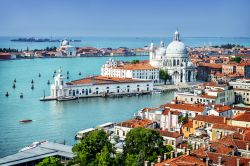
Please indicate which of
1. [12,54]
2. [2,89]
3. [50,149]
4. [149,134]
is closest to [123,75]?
[2,89]

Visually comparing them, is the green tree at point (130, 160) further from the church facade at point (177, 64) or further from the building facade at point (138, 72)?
the church facade at point (177, 64)

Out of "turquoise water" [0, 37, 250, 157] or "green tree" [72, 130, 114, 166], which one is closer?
"green tree" [72, 130, 114, 166]

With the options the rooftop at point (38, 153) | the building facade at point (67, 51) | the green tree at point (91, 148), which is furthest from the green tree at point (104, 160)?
the building facade at point (67, 51)

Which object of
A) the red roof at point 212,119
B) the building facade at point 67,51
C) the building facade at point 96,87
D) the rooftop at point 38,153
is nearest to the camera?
A: the rooftop at point 38,153

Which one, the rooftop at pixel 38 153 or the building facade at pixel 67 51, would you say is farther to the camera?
the building facade at pixel 67 51

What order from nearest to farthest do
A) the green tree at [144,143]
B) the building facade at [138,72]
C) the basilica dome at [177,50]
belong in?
1. the green tree at [144,143]
2. the building facade at [138,72]
3. the basilica dome at [177,50]

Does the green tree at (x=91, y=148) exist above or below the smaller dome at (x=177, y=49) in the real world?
below

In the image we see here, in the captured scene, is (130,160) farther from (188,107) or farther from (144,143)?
(188,107)

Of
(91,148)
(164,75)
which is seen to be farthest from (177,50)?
(91,148)

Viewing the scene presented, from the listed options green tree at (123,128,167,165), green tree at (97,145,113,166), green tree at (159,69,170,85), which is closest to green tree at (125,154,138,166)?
green tree at (97,145,113,166)

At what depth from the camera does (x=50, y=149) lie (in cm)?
979

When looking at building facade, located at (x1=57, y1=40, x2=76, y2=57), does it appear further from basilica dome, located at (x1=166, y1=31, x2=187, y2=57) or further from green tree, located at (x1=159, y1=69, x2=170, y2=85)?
green tree, located at (x1=159, y1=69, x2=170, y2=85)

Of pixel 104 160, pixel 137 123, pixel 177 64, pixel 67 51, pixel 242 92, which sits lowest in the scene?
pixel 137 123

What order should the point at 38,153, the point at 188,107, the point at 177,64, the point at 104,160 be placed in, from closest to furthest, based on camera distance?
the point at 104,160 → the point at 38,153 → the point at 188,107 → the point at 177,64
